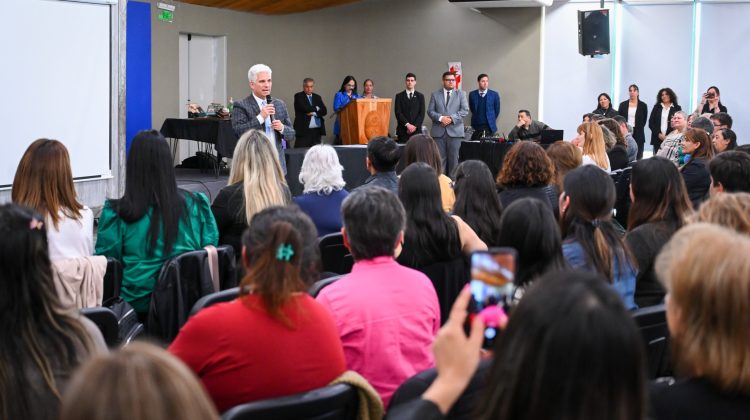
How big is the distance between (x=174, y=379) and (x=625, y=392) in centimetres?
62

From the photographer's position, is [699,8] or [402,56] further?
[402,56]

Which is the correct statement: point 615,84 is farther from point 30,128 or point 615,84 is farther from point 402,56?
point 30,128

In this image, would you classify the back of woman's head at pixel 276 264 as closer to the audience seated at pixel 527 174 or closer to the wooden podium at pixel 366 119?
the audience seated at pixel 527 174

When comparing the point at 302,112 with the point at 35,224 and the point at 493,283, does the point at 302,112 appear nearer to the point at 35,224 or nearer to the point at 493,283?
the point at 35,224

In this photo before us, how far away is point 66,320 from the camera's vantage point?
80.9 inches

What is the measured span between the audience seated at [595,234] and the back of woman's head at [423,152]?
7.37 ft

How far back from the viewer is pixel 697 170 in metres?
6.11

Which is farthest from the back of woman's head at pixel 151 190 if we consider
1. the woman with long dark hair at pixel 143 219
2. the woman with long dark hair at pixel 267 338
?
the woman with long dark hair at pixel 267 338

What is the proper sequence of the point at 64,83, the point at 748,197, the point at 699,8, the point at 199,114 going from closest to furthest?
the point at 748,197
the point at 64,83
the point at 199,114
the point at 699,8

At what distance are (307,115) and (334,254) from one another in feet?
35.2

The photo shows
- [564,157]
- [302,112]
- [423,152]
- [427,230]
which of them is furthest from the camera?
[302,112]

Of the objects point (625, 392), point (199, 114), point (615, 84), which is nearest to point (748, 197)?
point (625, 392)

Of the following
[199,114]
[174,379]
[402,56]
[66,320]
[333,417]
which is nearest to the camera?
[174,379]

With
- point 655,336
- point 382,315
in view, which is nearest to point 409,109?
point 655,336
